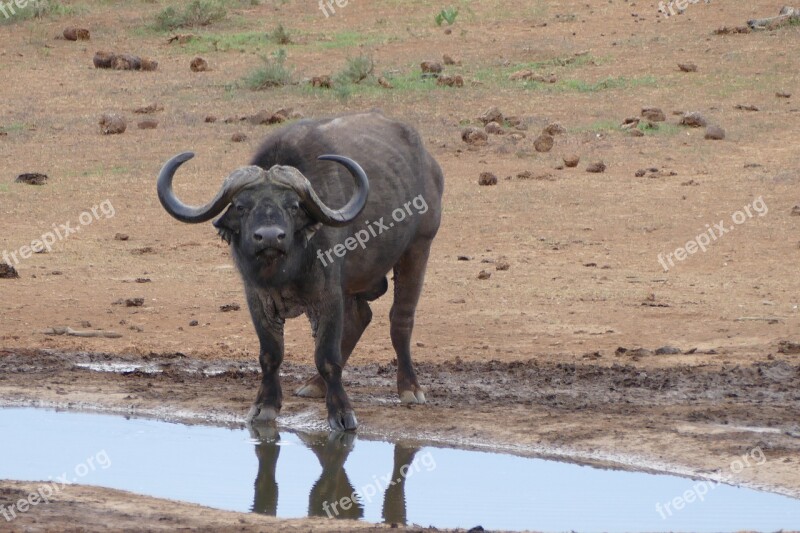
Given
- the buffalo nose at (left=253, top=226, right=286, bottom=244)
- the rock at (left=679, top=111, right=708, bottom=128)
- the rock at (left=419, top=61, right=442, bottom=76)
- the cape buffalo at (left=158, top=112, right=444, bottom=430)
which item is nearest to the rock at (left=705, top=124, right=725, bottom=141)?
the rock at (left=679, top=111, right=708, bottom=128)

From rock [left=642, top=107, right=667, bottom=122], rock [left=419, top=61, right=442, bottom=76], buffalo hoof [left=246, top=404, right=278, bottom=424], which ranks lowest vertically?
buffalo hoof [left=246, top=404, right=278, bottom=424]

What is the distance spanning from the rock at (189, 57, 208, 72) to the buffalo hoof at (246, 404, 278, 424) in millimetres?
14104

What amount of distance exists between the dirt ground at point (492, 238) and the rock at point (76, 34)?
14 centimetres

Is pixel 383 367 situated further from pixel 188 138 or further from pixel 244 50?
pixel 244 50

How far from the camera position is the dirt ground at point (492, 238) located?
9.34 m

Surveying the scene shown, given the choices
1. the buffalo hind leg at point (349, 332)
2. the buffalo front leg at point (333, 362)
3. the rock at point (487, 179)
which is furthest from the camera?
the rock at point (487, 179)

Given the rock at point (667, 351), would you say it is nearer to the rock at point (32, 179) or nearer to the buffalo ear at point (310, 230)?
the buffalo ear at point (310, 230)

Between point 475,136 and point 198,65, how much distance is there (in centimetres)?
619

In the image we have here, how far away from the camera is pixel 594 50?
76.9 feet

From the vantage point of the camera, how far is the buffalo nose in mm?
8047

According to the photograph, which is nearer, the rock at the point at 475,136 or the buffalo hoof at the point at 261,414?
the buffalo hoof at the point at 261,414

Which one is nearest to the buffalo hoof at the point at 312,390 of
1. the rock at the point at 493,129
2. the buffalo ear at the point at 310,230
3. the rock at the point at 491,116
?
the buffalo ear at the point at 310,230

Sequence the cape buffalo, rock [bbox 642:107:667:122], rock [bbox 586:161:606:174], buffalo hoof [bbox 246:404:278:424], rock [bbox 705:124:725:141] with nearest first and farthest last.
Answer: the cape buffalo
buffalo hoof [bbox 246:404:278:424]
rock [bbox 586:161:606:174]
rock [bbox 705:124:725:141]
rock [bbox 642:107:667:122]

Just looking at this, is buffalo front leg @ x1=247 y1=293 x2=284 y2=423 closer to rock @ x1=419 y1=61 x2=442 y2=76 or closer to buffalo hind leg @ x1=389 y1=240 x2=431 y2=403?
buffalo hind leg @ x1=389 y1=240 x2=431 y2=403
